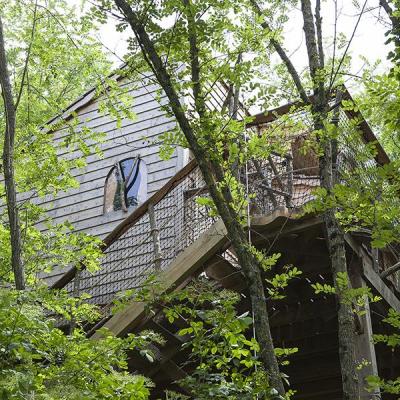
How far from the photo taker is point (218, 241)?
7.65 meters

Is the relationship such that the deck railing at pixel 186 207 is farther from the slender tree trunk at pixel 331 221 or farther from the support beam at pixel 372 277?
the support beam at pixel 372 277

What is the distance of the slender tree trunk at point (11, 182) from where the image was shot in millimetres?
5910

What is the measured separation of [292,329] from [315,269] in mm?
1776

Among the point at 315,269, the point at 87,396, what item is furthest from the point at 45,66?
the point at 87,396

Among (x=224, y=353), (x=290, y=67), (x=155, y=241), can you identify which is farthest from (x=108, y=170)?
(x=224, y=353)

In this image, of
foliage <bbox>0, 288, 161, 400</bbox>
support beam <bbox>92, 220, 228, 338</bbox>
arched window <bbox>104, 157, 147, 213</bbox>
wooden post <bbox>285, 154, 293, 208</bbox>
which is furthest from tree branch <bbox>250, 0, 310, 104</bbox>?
arched window <bbox>104, 157, 147, 213</bbox>

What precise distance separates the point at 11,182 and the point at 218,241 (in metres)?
2.46

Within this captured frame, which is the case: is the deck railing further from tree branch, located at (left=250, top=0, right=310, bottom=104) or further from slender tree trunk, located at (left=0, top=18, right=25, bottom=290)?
slender tree trunk, located at (left=0, top=18, right=25, bottom=290)

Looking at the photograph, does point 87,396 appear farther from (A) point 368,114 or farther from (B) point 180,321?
(B) point 180,321

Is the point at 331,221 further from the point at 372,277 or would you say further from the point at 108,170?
the point at 108,170

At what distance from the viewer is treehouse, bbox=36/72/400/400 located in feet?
25.2

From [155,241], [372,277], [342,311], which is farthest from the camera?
[372,277]

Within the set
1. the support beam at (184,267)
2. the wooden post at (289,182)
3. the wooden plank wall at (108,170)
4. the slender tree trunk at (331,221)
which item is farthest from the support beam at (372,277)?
the wooden plank wall at (108,170)

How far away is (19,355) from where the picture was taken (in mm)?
4590
